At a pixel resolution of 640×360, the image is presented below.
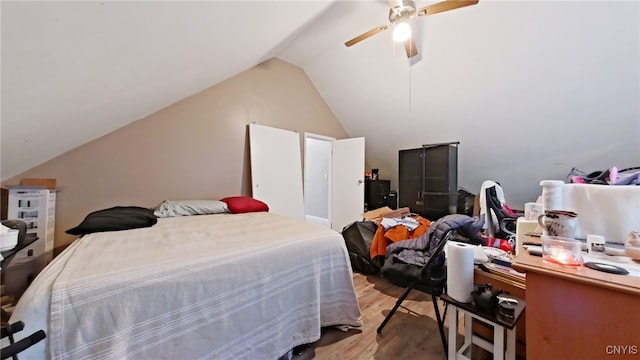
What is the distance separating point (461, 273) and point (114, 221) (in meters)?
2.55

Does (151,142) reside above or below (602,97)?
below

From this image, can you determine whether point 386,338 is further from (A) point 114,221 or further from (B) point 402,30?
(B) point 402,30

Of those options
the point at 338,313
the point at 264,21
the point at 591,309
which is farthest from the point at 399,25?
the point at 338,313

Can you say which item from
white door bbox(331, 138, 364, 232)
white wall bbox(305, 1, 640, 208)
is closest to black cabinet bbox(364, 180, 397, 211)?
white door bbox(331, 138, 364, 232)

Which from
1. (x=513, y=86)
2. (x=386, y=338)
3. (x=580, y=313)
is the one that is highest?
(x=513, y=86)

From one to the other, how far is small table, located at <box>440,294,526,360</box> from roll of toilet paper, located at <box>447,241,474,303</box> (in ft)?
0.13

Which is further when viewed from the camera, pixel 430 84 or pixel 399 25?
pixel 430 84

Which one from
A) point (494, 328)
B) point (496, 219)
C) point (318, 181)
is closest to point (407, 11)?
point (496, 219)

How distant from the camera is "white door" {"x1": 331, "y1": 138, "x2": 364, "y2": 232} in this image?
4.22 metres

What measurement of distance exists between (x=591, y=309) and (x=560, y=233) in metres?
0.33

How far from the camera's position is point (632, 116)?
2420 mm

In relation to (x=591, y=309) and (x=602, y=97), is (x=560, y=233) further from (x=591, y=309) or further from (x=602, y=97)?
(x=602, y=97)

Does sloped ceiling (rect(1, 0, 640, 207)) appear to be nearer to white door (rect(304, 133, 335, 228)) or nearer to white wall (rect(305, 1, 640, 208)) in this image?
white wall (rect(305, 1, 640, 208))

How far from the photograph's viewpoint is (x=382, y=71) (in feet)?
11.1
